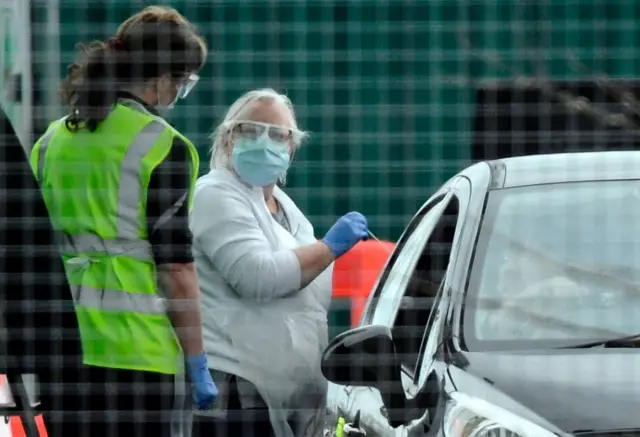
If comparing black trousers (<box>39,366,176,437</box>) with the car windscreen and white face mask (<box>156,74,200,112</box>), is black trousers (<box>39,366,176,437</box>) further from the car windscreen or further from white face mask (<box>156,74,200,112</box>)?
the car windscreen

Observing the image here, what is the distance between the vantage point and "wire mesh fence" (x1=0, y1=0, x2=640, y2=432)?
4.18 m

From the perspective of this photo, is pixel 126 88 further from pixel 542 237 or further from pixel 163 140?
pixel 542 237

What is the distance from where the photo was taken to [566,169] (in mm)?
3418

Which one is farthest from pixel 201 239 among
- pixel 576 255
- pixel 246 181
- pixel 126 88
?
pixel 576 255

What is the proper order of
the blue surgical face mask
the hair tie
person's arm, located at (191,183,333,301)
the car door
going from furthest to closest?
the blue surgical face mask < person's arm, located at (191,183,333,301) < the hair tie < the car door

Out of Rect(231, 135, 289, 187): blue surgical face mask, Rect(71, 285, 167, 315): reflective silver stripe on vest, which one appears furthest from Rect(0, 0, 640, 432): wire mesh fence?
Rect(71, 285, 167, 315): reflective silver stripe on vest

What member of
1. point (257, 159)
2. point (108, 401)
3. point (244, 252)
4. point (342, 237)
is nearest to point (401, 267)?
point (342, 237)

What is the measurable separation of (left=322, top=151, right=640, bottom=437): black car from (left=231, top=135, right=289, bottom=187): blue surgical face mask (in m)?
0.65

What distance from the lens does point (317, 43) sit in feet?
14.5

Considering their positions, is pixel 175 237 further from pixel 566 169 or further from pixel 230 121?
pixel 566 169

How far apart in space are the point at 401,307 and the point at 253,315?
0.46 metres

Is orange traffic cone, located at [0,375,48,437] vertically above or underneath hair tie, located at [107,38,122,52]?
underneath

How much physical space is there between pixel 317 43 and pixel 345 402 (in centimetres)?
131

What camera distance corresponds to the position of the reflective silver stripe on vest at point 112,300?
135 inches
